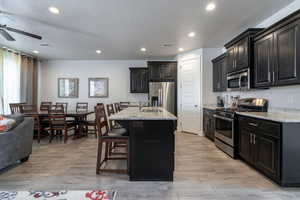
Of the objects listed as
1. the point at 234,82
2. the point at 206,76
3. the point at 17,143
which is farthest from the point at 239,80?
the point at 17,143

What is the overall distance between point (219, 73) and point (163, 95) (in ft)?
6.70

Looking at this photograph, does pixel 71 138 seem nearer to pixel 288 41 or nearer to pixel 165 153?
pixel 165 153

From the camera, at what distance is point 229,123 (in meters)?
3.58

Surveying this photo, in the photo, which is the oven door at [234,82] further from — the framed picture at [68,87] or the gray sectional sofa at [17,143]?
the framed picture at [68,87]

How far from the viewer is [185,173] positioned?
281 centimetres

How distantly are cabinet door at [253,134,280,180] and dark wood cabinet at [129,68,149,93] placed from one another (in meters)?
4.62

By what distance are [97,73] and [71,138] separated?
9.94 feet

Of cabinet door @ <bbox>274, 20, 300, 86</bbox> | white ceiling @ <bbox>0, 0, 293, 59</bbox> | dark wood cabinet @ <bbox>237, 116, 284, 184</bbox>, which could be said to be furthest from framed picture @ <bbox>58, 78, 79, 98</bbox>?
cabinet door @ <bbox>274, 20, 300, 86</bbox>

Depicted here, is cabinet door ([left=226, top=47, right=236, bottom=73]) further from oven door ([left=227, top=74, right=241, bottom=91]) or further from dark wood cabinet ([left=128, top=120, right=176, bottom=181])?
dark wood cabinet ([left=128, top=120, right=176, bottom=181])

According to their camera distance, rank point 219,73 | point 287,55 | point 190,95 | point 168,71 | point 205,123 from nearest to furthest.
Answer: point 287,55
point 219,73
point 205,123
point 190,95
point 168,71

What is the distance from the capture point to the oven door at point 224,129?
11.5 feet

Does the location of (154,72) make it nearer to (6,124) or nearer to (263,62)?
(263,62)

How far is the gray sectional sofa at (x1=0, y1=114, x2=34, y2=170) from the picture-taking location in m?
2.73

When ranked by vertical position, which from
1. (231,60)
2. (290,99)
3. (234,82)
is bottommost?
(290,99)
